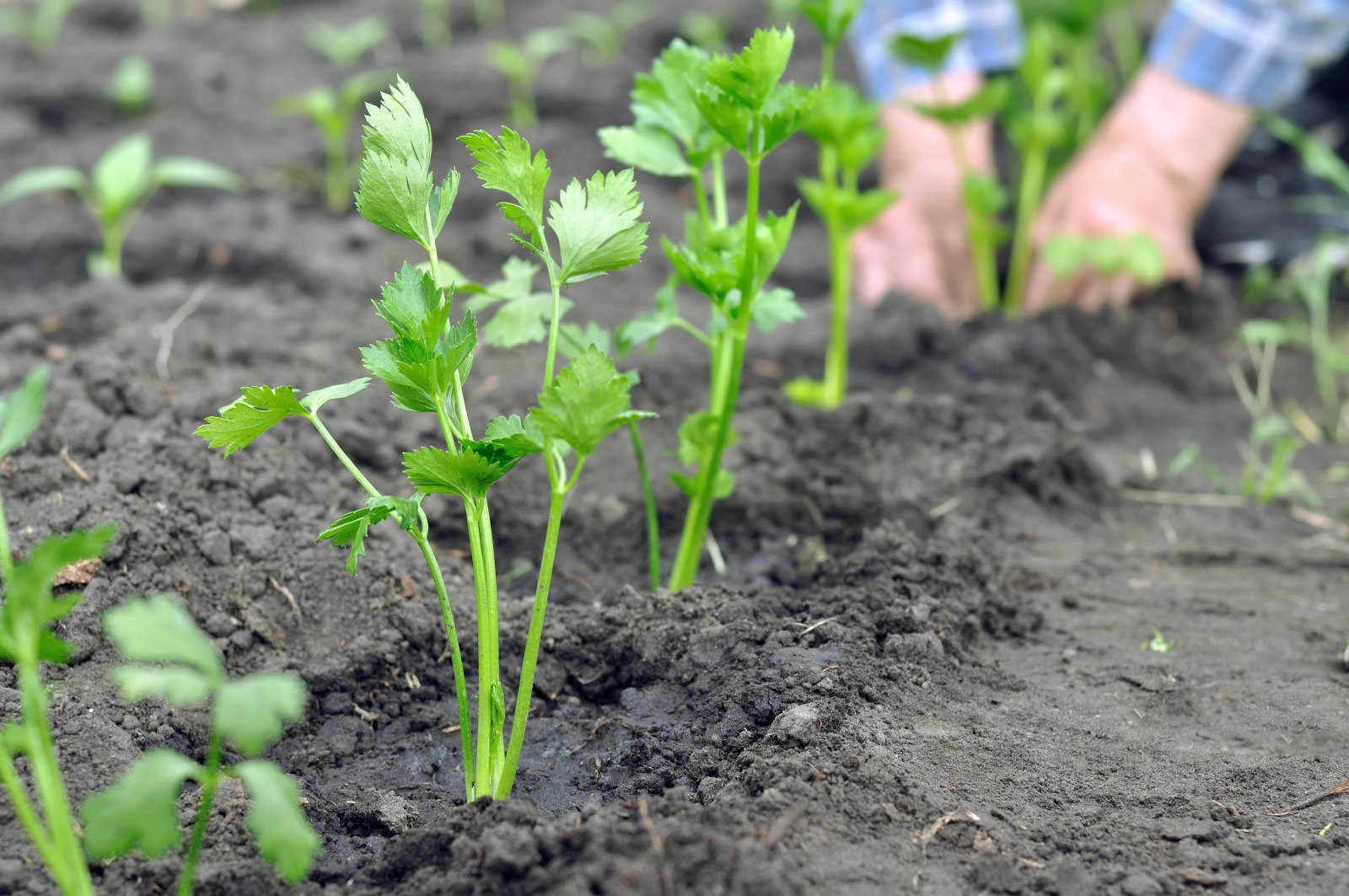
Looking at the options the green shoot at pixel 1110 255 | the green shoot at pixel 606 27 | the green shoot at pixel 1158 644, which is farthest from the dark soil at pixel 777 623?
the green shoot at pixel 606 27

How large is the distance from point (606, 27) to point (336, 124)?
154 cm

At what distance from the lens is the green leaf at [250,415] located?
4.17 feet

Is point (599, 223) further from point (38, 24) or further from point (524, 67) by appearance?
point (38, 24)

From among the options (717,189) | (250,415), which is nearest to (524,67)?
(717,189)

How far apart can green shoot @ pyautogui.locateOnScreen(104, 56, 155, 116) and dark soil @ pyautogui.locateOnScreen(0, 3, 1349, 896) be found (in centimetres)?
136

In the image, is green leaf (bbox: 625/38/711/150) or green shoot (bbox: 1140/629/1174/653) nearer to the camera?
green leaf (bbox: 625/38/711/150)

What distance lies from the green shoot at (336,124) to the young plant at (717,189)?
164 cm

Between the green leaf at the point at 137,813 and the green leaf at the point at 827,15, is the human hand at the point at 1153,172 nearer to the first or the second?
the green leaf at the point at 827,15

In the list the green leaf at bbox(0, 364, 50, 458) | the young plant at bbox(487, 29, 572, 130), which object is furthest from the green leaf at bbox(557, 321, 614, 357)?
the young plant at bbox(487, 29, 572, 130)

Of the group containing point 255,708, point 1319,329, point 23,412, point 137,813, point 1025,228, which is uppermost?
point 23,412

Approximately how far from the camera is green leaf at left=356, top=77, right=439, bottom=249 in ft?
4.23

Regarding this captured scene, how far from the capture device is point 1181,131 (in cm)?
329

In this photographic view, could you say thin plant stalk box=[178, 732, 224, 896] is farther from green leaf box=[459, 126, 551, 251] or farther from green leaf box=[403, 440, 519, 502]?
green leaf box=[459, 126, 551, 251]

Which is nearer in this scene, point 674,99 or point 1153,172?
point 674,99
